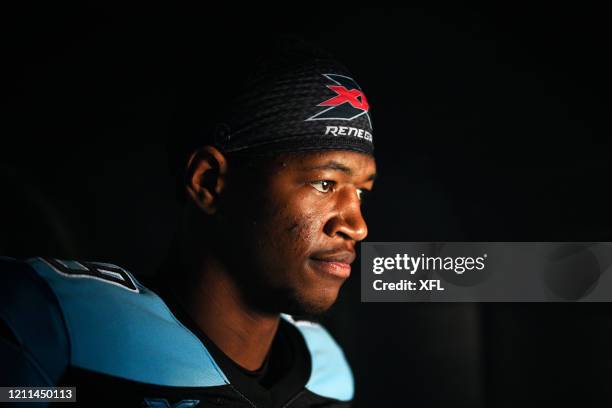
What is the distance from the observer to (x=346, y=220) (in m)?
0.98

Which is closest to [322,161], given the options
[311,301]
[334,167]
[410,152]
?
[334,167]

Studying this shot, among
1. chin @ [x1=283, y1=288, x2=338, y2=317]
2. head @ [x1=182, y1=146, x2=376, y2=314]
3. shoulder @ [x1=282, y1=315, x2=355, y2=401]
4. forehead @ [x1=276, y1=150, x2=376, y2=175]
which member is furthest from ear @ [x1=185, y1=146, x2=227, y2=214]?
shoulder @ [x1=282, y1=315, x2=355, y2=401]

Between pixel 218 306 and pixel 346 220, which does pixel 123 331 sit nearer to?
pixel 218 306

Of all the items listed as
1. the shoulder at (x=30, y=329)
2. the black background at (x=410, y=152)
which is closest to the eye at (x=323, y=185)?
the shoulder at (x=30, y=329)

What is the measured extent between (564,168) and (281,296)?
0.93m

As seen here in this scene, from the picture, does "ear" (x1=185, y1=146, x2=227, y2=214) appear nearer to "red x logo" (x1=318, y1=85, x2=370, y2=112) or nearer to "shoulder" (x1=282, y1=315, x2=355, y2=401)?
"red x logo" (x1=318, y1=85, x2=370, y2=112)

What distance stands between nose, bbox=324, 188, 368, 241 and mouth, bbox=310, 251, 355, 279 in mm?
33

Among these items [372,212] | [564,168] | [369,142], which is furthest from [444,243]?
[369,142]

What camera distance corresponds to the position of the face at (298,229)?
37.9 inches

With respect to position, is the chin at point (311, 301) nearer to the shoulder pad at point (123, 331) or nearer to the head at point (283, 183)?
the head at point (283, 183)

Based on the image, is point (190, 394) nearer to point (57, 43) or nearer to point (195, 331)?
point (195, 331)

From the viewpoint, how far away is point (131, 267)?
155 centimetres

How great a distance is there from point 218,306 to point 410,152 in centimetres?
81

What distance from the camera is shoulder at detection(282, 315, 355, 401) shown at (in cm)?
118
